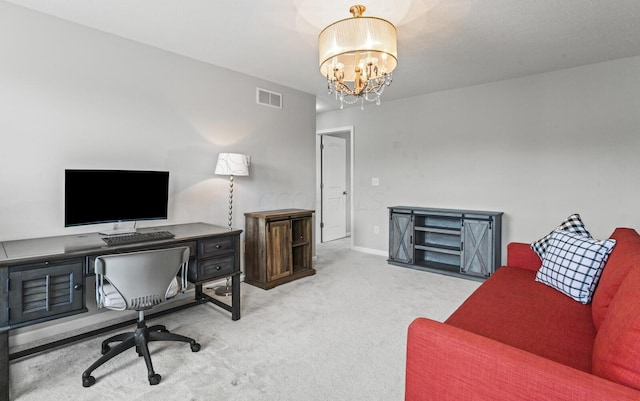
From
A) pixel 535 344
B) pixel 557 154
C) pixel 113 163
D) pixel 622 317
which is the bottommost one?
pixel 535 344

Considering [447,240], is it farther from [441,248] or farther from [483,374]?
[483,374]

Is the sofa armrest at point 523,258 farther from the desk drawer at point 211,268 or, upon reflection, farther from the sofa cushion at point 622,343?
the desk drawer at point 211,268

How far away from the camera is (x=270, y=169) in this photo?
13.8 ft

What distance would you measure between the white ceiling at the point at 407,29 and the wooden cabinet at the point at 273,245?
167 centimetres

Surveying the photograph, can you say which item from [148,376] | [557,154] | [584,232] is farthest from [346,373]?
[557,154]

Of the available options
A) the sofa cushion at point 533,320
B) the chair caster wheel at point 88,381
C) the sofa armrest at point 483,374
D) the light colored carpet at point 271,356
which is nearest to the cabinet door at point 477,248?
the light colored carpet at point 271,356

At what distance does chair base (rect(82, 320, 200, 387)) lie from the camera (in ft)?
6.28

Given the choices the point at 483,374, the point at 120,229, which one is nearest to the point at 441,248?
Answer: the point at 483,374

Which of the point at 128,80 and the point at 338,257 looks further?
the point at 338,257

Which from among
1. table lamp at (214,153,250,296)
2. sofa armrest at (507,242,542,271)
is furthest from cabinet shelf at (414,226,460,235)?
table lamp at (214,153,250,296)

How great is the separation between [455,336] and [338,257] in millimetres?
3888

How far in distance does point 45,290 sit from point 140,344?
24.4 inches

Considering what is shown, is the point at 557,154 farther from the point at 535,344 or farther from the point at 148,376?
the point at 148,376

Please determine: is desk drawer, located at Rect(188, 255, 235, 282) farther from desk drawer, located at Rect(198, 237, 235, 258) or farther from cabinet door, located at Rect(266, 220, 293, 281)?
cabinet door, located at Rect(266, 220, 293, 281)
